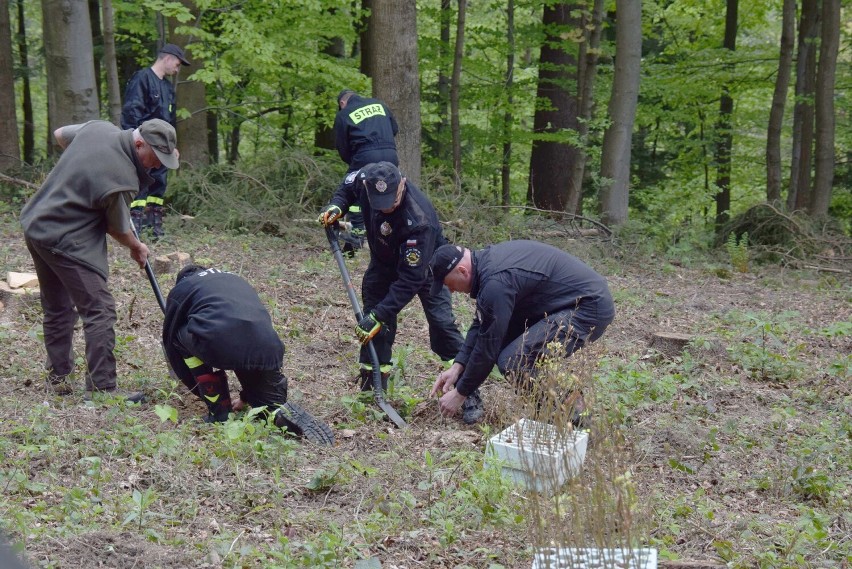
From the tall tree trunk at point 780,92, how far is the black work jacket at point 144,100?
9.56m

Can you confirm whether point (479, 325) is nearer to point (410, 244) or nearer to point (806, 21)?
point (410, 244)

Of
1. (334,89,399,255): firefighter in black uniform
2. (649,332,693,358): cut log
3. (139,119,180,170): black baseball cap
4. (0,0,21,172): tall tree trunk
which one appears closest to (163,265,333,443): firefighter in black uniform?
(139,119,180,170): black baseball cap

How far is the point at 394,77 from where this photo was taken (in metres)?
10.6

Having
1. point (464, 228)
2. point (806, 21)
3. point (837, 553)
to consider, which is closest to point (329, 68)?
point (464, 228)

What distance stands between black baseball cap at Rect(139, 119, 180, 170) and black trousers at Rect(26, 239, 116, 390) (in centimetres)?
88

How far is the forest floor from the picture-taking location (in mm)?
3684

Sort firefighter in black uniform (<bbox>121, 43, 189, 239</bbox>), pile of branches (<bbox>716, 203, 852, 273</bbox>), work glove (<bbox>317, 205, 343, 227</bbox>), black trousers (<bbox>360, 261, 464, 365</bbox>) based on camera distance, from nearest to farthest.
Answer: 1. black trousers (<bbox>360, 261, 464, 365</bbox>)
2. work glove (<bbox>317, 205, 343, 227</bbox>)
3. firefighter in black uniform (<bbox>121, 43, 189, 239</bbox>)
4. pile of branches (<bbox>716, 203, 852, 273</bbox>)

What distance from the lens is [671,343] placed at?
301 inches

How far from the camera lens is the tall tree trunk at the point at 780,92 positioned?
14.3m

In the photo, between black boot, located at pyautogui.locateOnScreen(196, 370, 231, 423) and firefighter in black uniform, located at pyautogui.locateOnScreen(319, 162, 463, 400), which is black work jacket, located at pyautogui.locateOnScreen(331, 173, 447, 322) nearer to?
firefighter in black uniform, located at pyautogui.locateOnScreen(319, 162, 463, 400)

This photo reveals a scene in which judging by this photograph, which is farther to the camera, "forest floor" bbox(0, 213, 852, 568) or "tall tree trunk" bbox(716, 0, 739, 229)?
"tall tree trunk" bbox(716, 0, 739, 229)

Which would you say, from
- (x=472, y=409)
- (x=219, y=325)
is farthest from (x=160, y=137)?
(x=472, y=409)

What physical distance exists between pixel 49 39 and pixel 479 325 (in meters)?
7.22

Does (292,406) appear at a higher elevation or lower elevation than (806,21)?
lower
